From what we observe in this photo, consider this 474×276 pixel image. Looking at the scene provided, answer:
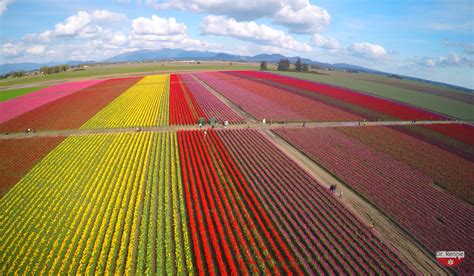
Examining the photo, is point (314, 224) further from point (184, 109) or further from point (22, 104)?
point (22, 104)

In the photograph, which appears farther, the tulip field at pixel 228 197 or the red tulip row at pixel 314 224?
the tulip field at pixel 228 197

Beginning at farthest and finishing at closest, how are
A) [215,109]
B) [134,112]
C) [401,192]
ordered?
1. [215,109]
2. [134,112]
3. [401,192]

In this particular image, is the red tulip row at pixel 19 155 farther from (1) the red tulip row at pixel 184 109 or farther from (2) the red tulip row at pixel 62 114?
(1) the red tulip row at pixel 184 109

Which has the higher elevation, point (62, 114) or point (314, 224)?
point (62, 114)

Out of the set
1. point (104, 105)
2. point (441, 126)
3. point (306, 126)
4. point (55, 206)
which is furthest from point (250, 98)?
point (55, 206)

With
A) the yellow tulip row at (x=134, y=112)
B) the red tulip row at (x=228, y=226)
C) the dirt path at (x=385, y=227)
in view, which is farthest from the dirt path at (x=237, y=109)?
the red tulip row at (x=228, y=226)

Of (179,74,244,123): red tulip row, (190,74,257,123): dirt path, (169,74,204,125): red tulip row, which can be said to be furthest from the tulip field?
(190,74,257,123): dirt path

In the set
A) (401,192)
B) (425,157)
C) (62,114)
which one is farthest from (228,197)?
(62,114)
